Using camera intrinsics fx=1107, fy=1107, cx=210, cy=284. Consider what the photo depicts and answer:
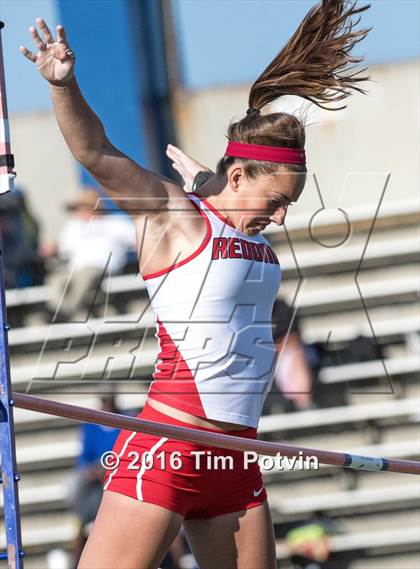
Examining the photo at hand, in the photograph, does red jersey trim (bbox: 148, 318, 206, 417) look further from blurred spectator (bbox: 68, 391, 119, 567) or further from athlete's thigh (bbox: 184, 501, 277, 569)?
blurred spectator (bbox: 68, 391, 119, 567)

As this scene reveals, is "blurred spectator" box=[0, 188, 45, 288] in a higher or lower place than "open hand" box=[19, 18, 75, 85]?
higher

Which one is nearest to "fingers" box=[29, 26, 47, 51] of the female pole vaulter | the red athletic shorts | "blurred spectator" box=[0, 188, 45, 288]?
the female pole vaulter

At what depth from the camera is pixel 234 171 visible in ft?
10.4

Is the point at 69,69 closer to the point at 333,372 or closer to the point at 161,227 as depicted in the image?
the point at 161,227

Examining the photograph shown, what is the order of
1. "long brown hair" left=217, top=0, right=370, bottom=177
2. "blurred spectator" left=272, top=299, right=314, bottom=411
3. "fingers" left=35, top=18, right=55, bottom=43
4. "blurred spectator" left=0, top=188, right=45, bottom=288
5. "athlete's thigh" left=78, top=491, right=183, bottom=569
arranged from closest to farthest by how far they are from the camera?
"fingers" left=35, top=18, right=55, bottom=43 < "athlete's thigh" left=78, top=491, right=183, bottom=569 < "long brown hair" left=217, top=0, right=370, bottom=177 < "blurred spectator" left=272, top=299, right=314, bottom=411 < "blurred spectator" left=0, top=188, right=45, bottom=288

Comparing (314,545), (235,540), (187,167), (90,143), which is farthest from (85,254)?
(90,143)

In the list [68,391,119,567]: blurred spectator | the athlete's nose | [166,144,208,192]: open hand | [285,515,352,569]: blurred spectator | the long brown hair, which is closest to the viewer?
the athlete's nose

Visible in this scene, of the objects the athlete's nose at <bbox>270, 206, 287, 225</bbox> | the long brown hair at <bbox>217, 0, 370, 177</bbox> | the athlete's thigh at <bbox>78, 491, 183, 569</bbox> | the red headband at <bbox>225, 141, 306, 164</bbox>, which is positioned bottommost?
the athlete's thigh at <bbox>78, 491, 183, 569</bbox>

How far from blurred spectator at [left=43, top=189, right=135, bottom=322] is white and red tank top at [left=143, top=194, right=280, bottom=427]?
4407 millimetres

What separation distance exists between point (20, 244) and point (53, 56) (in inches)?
214

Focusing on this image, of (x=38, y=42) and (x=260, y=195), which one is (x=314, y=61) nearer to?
(x=260, y=195)

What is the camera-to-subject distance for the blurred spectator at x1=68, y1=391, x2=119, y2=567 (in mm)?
6445

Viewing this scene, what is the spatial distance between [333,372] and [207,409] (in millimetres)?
4332

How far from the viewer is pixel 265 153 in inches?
124
